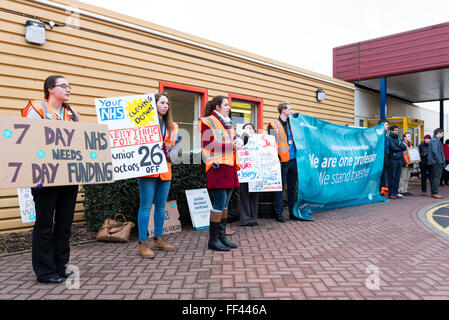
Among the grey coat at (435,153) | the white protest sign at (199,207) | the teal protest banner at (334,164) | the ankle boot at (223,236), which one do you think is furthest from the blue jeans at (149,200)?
the grey coat at (435,153)

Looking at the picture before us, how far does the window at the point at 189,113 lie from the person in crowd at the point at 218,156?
3.51 meters

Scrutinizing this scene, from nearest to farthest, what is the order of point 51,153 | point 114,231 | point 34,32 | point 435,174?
point 51,153
point 114,231
point 34,32
point 435,174

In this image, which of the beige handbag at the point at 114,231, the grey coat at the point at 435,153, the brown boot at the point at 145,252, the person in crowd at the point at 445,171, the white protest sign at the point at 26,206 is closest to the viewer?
the brown boot at the point at 145,252

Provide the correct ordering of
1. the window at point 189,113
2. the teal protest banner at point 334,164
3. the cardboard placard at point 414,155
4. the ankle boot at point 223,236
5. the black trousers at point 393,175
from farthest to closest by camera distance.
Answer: the cardboard placard at point 414,155 → the black trousers at point 393,175 → the window at point 189,113 → the teal protest banner at point 334,164 → the ankle boot at point 223,236

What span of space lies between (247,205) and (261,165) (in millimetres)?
752

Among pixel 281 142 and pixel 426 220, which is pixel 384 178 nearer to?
pixel 426 220

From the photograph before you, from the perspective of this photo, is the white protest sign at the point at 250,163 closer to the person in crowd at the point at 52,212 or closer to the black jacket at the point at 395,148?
the person in crowd at the point at 52,212

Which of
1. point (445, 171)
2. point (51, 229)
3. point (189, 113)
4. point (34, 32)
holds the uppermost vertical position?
point (34, 32)

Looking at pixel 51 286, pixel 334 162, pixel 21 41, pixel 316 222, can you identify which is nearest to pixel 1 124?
pixel 51 286

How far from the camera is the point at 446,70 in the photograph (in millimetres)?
10562

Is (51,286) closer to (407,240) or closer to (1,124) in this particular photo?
(1,124)

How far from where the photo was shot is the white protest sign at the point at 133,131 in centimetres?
365

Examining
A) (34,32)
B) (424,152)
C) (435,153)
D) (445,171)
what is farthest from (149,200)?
(445,171)

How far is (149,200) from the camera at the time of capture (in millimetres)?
3682
